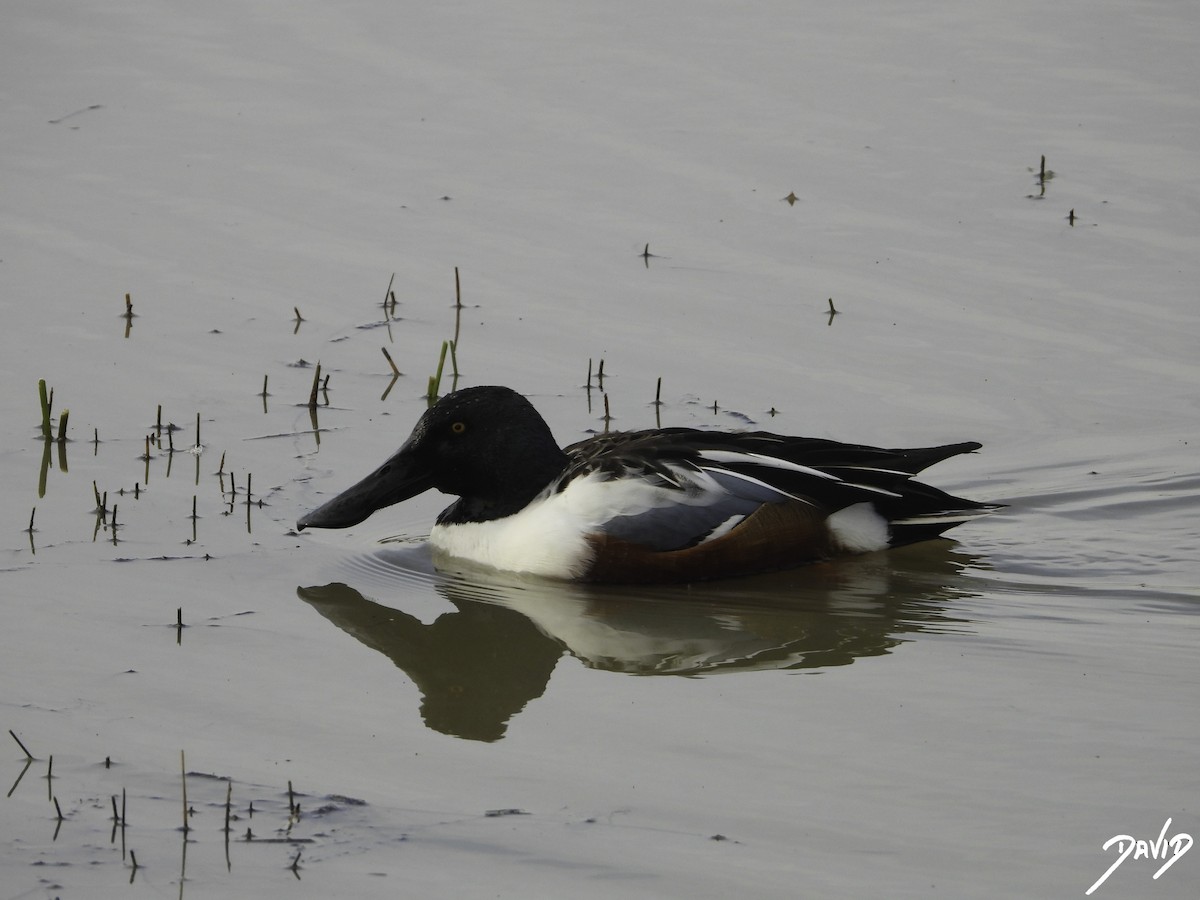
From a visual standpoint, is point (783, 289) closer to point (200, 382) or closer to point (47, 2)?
point (200, 382)

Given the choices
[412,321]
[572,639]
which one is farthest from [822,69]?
[572,639]

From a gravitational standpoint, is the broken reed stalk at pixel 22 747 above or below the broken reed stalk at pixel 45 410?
below

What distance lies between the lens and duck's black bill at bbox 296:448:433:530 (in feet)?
23.4

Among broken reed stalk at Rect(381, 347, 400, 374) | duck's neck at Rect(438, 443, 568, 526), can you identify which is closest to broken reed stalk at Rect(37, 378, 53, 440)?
broken reed stalk at Rect(381, 347, 400, 374)

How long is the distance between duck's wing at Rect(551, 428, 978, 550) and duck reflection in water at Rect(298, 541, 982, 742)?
0.28m

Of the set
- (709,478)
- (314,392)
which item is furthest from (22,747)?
(314,392)

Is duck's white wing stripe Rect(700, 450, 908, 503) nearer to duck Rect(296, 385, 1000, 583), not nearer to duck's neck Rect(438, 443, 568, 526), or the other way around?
duck Rect(296, 385, 1000, 583)

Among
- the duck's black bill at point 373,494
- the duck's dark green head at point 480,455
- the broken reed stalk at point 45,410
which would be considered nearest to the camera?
the duck's black bill at point 373,494

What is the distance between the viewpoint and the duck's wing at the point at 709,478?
22.7ft

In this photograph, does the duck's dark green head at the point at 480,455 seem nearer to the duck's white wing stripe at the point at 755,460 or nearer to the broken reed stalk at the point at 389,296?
the duck's white wing stripe at the point at 755,460

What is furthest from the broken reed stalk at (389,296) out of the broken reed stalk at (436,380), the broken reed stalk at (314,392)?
the broken reed stalk at (314,392)

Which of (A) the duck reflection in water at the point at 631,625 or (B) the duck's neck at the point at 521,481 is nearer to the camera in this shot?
(A) the duck reflection in water at the point at 631,625

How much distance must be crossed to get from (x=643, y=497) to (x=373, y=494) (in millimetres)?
1192

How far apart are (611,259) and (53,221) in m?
3.55
